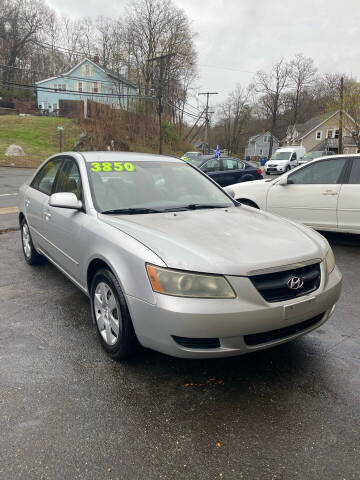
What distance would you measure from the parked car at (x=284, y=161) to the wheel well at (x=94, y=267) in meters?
28.7

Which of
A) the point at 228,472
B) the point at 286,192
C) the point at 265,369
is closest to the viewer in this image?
the point at 228,472

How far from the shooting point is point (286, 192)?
6738 millimetres

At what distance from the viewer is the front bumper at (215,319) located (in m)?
2.22

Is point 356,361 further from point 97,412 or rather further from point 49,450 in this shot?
point 49,450

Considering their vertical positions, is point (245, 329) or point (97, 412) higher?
point (245, 329)

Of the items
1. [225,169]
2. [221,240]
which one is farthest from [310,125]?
[221,240]

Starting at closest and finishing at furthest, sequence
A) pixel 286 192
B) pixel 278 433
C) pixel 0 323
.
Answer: pixel 278 433, pixel 0 323, pixel 286 192

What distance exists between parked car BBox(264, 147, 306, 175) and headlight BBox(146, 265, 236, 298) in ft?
95.5

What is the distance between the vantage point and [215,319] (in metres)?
2.22

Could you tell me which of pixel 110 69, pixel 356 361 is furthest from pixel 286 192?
pixel 110 69

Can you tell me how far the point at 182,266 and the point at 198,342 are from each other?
488 millimetres

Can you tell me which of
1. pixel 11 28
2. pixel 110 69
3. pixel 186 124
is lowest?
pixel 186 124

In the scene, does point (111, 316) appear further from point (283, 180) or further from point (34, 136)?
point (34, 136)

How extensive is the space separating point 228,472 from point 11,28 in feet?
Answer: 214
